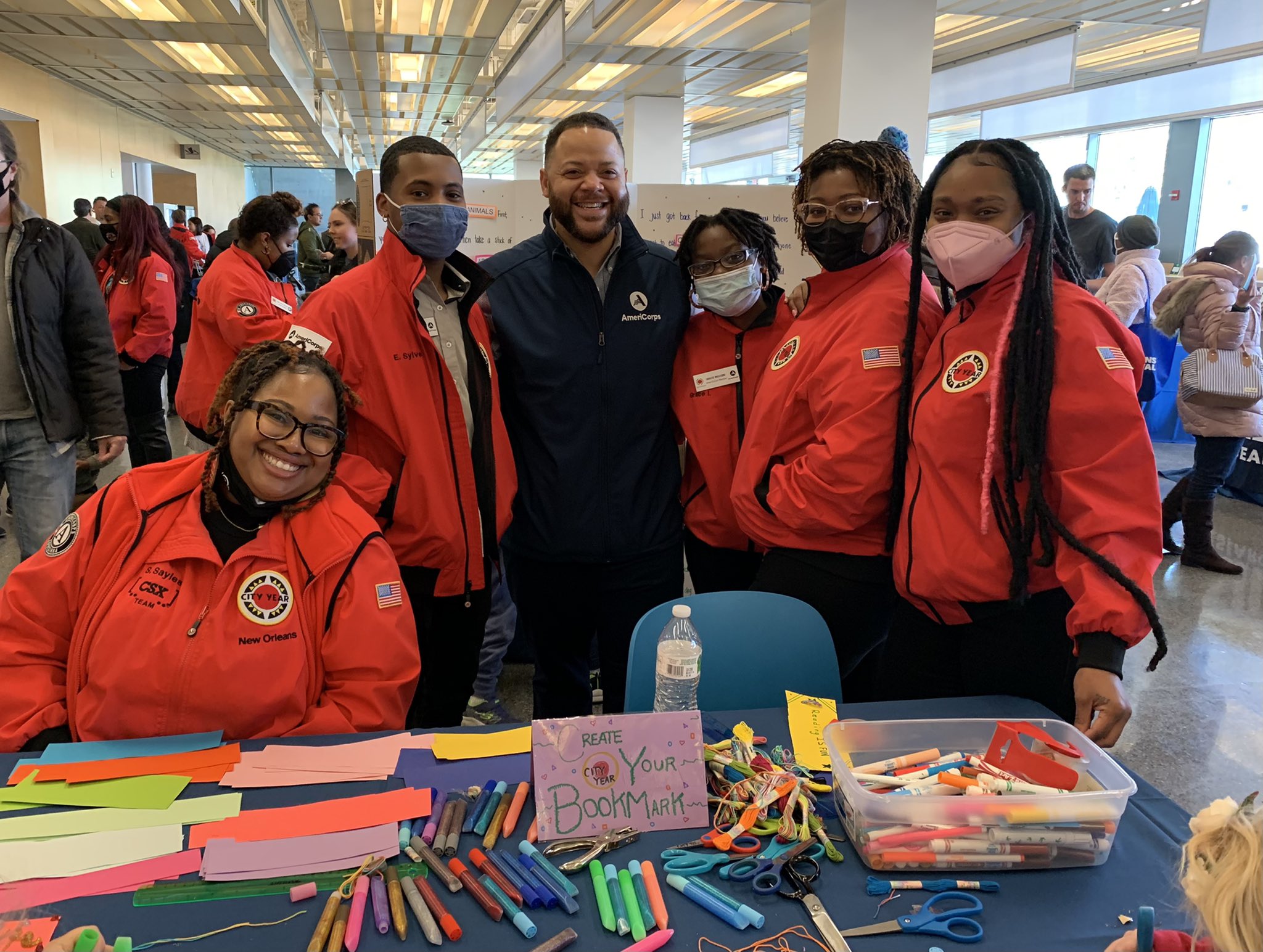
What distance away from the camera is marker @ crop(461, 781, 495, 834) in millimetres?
1208

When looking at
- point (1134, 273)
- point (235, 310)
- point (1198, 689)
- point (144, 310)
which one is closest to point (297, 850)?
point (235, 310)

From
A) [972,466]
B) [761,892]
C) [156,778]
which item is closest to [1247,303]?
[972,466]

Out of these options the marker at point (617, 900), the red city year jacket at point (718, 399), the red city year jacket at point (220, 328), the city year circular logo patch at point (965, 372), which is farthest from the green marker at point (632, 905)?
the red city year jacket at point (220, 328)

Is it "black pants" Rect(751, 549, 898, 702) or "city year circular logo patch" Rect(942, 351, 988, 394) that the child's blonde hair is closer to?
"city year circular logo patch" Rect(942, 351, 988, 394)

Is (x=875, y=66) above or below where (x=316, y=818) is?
above

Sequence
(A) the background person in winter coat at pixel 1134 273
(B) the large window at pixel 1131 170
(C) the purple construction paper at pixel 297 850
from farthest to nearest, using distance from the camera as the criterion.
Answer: (B) the large window at pixel 1131 170 < (A) the background person in winter coat at pixel 1134 273 < (C) the purple construction paper at pixel 297 850

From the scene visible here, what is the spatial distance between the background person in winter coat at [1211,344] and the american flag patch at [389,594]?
4.60 m

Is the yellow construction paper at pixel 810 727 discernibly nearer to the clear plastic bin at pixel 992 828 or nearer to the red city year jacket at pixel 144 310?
the clear plastic bin at pixel 992 828

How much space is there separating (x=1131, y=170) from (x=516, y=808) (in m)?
11.7

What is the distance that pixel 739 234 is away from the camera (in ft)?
7.09

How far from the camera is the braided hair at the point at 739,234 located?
85.7 inches

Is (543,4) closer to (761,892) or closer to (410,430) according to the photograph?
(410,430)

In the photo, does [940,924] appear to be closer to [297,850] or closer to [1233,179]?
[297,850]

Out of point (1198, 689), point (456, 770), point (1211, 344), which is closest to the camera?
point (456, 770)
